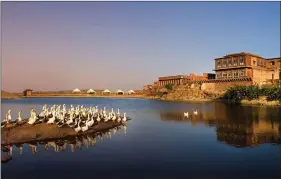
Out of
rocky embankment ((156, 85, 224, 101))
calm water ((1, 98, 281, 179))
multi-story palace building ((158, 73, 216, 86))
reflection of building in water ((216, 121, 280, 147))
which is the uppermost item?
multi-story palace building ((158, 73, 216, 86))

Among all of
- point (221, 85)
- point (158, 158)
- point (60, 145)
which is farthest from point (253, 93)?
point (60, 145)

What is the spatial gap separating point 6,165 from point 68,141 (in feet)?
21.0

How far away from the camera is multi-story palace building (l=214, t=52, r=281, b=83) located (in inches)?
3049


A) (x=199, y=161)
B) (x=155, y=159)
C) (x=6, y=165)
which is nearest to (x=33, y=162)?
(x=6, y=165)

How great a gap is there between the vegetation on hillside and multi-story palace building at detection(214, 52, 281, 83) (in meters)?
7.93

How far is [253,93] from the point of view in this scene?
64312 mm

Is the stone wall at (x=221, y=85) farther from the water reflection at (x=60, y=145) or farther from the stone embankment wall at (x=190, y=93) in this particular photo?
the water reflection at (x=60, y=145)

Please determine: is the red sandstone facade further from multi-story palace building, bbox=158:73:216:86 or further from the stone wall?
multi-story palace building, bbox=158:73:216:86

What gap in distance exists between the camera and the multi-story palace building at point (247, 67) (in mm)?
77438

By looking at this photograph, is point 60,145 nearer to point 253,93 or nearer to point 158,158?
point 158,158

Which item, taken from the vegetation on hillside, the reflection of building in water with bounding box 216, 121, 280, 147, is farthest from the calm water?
the vegetation on hillside

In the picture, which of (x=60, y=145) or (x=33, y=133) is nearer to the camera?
(x=60, y=145)

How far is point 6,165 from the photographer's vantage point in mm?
16312

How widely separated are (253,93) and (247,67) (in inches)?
A: 593
